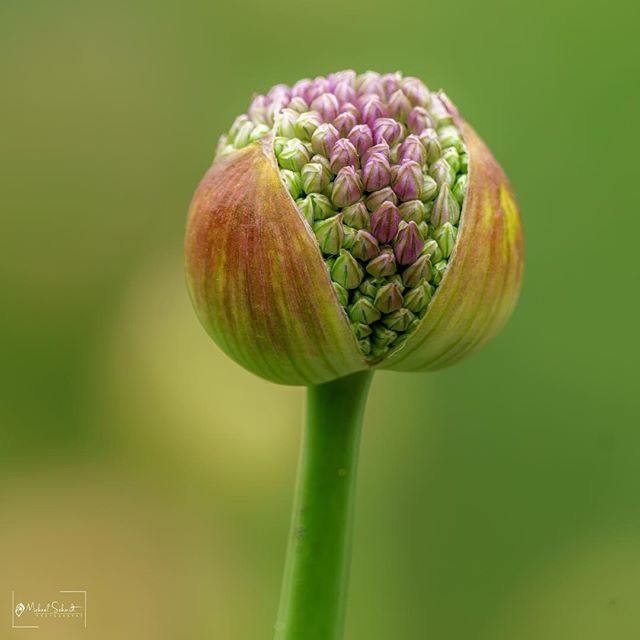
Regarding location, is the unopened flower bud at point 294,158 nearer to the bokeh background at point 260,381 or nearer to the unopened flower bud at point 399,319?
the unopened flower bud at point 399,319

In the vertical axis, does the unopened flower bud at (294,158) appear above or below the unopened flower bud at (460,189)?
above

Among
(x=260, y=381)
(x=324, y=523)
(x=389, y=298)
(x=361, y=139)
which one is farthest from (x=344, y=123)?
(x=260, y=381)

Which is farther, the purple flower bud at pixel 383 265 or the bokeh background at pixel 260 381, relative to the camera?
the bokeh background at pixel 260 381

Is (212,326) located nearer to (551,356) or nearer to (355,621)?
(355,621)

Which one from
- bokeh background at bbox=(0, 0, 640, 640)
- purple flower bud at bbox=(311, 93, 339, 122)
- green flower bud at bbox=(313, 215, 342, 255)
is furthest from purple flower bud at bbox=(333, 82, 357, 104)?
bokeh background at bbox=(0, 0, 640, 640)

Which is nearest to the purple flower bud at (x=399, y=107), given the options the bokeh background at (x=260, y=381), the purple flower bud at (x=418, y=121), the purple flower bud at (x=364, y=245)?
the purple flower bud at (x=418, y=121)

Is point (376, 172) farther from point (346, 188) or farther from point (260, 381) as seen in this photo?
point (260, 381)

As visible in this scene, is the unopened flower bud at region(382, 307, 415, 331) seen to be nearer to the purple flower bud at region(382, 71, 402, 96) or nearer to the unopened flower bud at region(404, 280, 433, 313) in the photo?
the unopened flower bud at region(404, 280, 433, 313)
